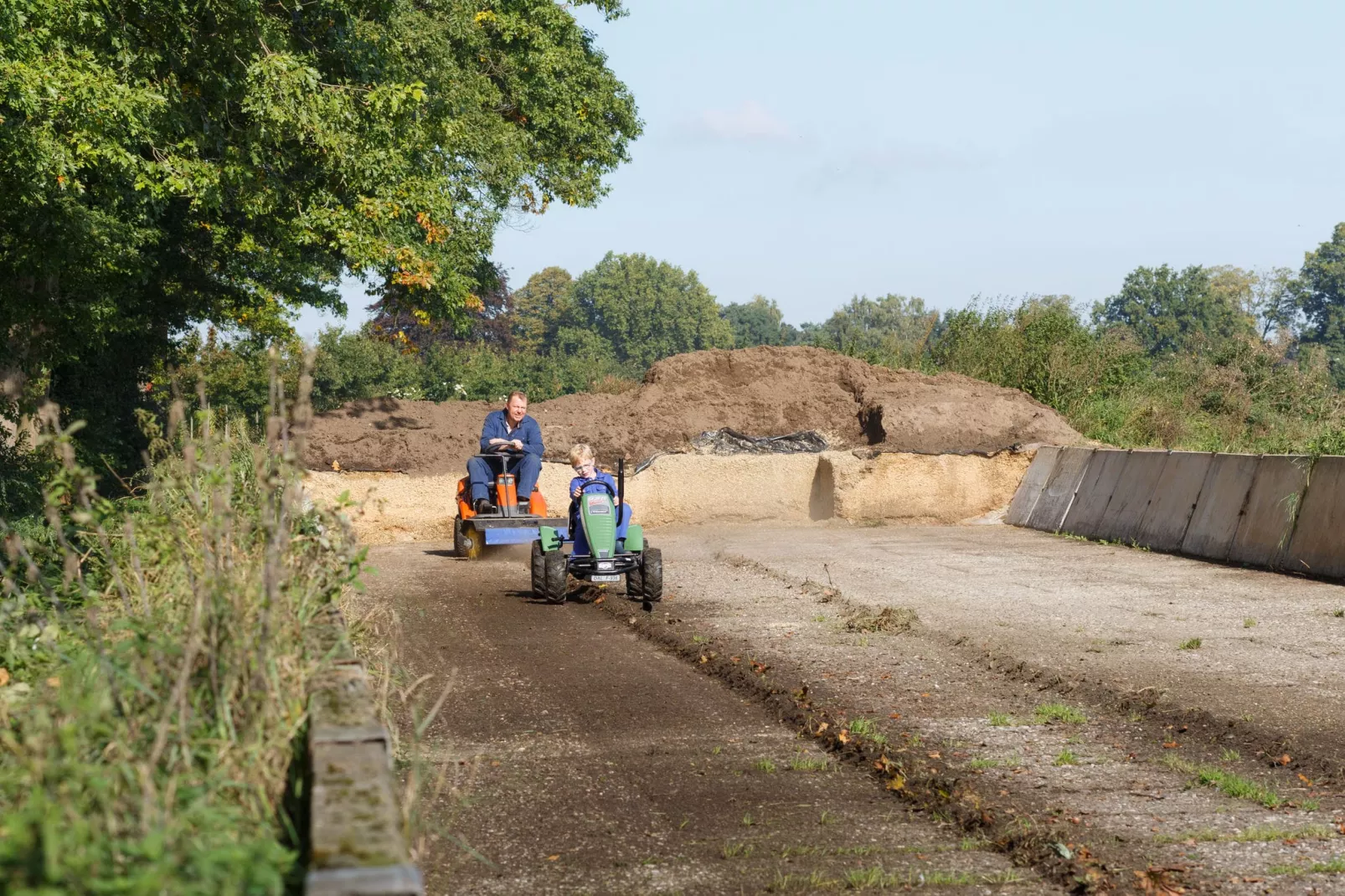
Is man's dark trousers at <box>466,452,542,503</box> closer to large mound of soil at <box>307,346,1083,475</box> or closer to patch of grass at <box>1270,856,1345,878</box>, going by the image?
large mound of soil at <box>307,346,1083,475</box>

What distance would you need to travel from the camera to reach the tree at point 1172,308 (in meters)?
107

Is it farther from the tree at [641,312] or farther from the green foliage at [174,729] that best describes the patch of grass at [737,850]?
the tree at [641,312]

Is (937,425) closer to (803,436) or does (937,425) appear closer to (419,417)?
(803,436)

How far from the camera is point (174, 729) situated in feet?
11.7

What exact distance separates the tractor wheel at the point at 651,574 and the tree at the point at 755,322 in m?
167

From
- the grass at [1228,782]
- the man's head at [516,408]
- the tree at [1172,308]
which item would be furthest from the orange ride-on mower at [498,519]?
the tree at [1172,308]

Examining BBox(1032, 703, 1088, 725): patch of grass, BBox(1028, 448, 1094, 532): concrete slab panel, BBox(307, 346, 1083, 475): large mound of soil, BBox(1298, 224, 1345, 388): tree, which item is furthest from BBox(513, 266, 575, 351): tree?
BBox(1032, 703, 1088, 725): patch of grass

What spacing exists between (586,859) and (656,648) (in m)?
5.03

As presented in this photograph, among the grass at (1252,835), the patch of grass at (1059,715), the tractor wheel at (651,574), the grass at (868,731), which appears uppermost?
the tractor wheel at (651,574)

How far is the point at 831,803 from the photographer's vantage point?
6.04 meters

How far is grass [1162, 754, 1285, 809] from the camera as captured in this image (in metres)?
6.13

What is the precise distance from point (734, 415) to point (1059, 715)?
19.1m

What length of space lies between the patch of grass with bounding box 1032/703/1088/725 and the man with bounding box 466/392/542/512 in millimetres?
9842

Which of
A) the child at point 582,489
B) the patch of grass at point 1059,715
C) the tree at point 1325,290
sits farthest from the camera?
the tree at point 1325,290
